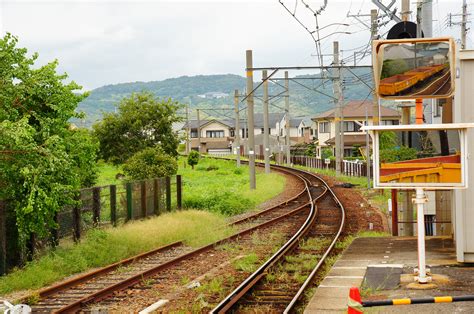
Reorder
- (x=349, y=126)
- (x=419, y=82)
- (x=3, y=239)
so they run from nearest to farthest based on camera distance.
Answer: (x=419, y=82) → (x=3, y=239) → (x=349, y=126)

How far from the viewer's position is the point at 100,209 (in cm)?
2031

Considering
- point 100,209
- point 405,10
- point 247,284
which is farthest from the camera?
point 100,209

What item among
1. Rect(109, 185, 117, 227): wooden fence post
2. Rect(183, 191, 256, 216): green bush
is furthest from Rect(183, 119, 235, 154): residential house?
Rect(109, 185, 117, 227): wooden fence post

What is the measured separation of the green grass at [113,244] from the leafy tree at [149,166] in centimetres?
595

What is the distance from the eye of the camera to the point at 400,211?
78.7 ft

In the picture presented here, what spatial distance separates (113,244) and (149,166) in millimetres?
13237

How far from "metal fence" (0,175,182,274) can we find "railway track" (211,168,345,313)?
215 inches

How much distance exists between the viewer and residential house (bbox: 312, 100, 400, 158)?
74312 mm

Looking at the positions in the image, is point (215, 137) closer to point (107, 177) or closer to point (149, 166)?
point (107, 177)

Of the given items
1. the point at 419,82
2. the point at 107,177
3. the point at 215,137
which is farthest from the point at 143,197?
the point at 215,137

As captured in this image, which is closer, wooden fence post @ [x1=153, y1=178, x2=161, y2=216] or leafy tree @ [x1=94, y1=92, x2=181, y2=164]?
wooden fence post @ [x1=153, y1=178, x2=161, y2=216]

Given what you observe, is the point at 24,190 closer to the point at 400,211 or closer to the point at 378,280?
the point at 378,280

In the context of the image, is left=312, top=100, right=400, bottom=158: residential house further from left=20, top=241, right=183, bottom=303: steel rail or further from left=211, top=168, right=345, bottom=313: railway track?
left=20, top=241, right=183, bottom=303: steel rail

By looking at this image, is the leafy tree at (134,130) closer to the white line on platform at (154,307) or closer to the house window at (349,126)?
the white line on platform at (154,307)
